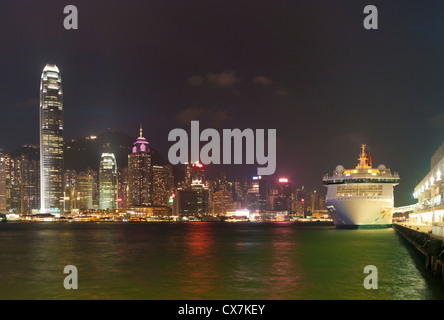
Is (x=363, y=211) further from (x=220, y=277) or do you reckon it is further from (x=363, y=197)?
(x=220, y=277)

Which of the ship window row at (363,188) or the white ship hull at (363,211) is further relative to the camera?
the ship window row at (363,188)

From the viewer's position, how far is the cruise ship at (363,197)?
11725 centimetres

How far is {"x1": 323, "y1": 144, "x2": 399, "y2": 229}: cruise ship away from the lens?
11725cm

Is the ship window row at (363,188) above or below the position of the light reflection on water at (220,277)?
above

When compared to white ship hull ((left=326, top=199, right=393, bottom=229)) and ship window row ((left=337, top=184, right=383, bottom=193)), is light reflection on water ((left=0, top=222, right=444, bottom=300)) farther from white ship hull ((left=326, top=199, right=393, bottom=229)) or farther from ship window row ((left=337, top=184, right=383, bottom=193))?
ship window row ((left=337, top=184, right=383, bottom=193))

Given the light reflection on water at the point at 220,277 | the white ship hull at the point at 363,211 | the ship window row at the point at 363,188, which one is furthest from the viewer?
the ship window row at the point at 363,188

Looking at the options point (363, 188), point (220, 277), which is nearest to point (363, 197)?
point (363, 188)

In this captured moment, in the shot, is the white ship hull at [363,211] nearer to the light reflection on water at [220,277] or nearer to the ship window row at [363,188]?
the ship window row at [363,188]

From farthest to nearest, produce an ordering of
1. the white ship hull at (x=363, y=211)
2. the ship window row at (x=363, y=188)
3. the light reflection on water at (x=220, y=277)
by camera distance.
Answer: the ship window row at (x=363, y=188) → the white ship hull at (x=363, y=211) → the light reflection on water at (x=220, y=277)

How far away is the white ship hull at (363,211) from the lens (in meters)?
117

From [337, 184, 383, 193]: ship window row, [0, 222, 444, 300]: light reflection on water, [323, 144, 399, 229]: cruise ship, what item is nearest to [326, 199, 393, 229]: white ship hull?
[323, 144, 399, 229]: cruise ship

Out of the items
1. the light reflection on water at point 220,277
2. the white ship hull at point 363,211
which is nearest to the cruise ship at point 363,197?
the white ship hull at point 363,211

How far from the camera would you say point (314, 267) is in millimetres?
48438
